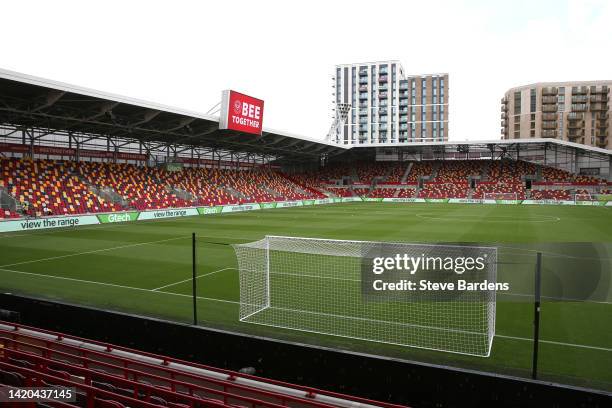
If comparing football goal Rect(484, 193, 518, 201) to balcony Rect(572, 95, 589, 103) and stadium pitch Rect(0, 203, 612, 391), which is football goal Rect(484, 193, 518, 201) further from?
balcony Rect(572, 95, 589, 103)

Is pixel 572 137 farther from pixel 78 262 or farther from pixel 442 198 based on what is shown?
pixel 78 262

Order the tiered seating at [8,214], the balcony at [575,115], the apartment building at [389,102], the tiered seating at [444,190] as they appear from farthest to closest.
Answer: the apartment building at [389,102], the balcony at [575,115], the tiered seating at [444,190], the tiered seating at [8,214]

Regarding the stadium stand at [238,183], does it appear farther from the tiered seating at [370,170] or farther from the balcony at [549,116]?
the balcony at [549,116]

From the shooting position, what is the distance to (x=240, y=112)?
36.1 meters

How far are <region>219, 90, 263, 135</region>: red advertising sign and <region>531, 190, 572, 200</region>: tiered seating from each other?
1564 inches

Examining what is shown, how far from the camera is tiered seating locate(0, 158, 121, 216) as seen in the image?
91.7 ft

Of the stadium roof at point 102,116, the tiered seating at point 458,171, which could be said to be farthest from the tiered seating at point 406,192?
the stadium roof at point 102,116

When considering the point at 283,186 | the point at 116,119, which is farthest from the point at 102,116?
the point at 283,186

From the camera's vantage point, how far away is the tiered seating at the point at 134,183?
3494 centimetres

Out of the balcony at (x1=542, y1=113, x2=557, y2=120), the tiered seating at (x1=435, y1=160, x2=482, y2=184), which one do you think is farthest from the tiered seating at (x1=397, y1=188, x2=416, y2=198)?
the balcony at (x1=542, y1=113, x2=557, y2=120)

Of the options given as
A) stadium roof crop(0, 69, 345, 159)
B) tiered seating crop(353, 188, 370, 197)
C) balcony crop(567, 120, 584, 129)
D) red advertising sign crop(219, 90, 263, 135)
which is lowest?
tiered seating crop(353, 188, 370, 197)

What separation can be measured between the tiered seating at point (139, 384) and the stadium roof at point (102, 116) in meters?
20.7

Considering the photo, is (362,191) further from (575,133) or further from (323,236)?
(575,133)

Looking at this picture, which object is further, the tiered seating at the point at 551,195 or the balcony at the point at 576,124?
the balcony at the point at 576,124
